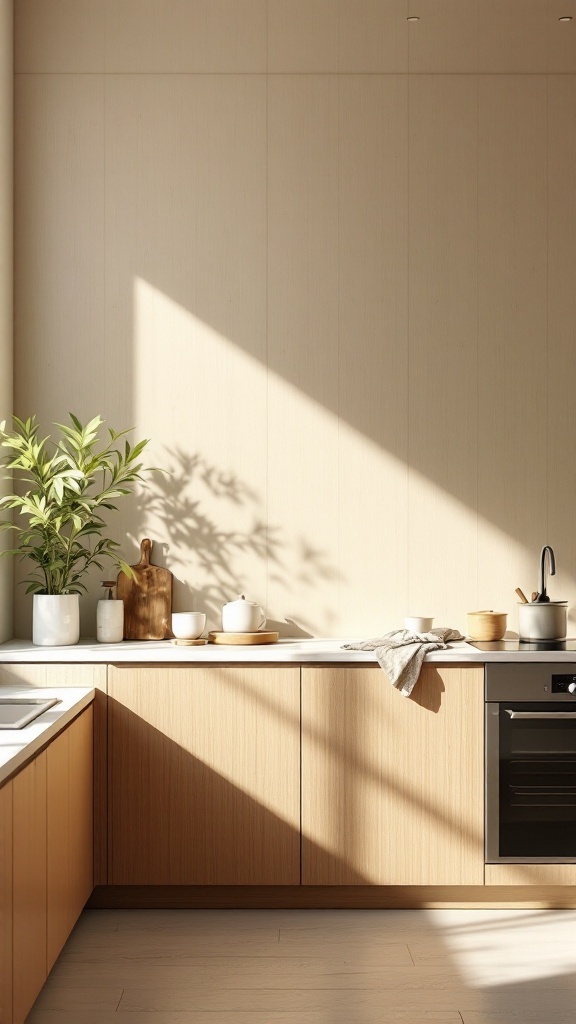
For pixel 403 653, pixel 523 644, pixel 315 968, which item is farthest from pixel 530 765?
pixel 315 968

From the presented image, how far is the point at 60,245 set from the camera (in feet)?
11.9

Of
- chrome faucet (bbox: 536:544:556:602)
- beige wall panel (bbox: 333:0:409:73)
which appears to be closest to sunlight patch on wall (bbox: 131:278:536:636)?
chrome faucet (bbox: 536:544:556:602)

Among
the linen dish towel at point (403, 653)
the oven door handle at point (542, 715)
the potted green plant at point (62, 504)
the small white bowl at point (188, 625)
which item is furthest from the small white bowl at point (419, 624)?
the potted green plant at point (62, 504)

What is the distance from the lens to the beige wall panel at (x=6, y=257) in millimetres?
3459

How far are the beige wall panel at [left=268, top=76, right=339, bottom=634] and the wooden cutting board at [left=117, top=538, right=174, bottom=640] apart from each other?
0.42m

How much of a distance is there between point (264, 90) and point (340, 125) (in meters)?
0.33

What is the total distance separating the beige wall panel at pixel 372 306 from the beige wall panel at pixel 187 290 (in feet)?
1.10

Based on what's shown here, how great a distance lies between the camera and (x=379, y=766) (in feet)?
10.3

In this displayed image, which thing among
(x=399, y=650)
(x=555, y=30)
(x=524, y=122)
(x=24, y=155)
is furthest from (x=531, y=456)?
(x=24, y=155)

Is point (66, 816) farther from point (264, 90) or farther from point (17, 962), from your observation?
point (264, 90)

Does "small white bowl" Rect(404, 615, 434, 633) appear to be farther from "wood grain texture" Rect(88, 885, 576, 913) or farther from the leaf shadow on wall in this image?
"wood grain texture" Rect(88, 885, 576, 913)

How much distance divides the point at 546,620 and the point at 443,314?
126 cm

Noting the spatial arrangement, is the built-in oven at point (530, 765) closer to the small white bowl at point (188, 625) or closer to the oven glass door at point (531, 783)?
the oven glass door at point (531, 783)

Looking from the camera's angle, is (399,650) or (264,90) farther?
(264,90)
